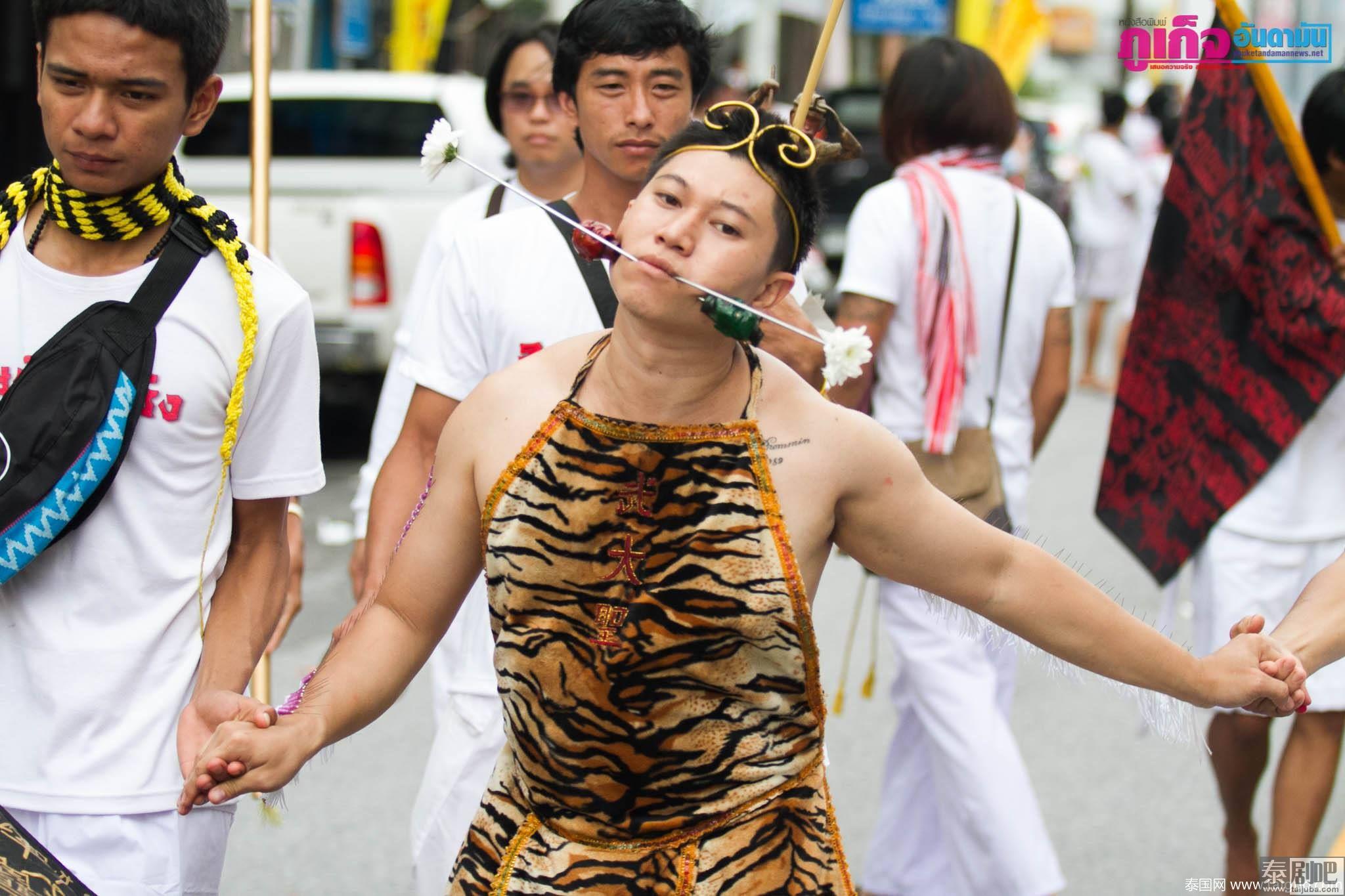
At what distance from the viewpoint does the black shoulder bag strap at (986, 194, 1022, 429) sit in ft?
15.2

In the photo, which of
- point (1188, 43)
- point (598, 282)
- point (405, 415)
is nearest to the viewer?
point (598, 282)

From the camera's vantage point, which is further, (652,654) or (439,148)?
(439,148)

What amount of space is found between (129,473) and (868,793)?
3522 mm

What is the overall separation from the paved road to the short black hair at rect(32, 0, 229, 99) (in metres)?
2.18

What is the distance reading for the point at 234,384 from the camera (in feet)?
8.59

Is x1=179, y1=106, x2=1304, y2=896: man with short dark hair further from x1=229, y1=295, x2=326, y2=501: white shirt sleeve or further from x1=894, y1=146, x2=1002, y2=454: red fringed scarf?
x1=894, y1=146, x2=1002, y2=454: red fringed scarf

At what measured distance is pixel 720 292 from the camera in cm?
221

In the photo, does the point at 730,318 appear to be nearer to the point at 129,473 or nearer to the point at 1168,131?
the point at 129,473

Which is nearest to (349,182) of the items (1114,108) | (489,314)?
(1114,108)

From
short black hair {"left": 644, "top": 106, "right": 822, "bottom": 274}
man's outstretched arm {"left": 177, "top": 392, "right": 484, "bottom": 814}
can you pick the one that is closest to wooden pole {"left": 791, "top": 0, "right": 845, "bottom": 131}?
short black hair {"left": 644, "top": 106, "right": 822, "bottom": 274}

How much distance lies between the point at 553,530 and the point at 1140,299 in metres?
2.94

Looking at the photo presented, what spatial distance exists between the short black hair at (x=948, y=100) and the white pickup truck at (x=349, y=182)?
5097 millimetres

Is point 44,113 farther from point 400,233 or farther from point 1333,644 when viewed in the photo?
point 400,233

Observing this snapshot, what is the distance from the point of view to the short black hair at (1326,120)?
14.0 ft
